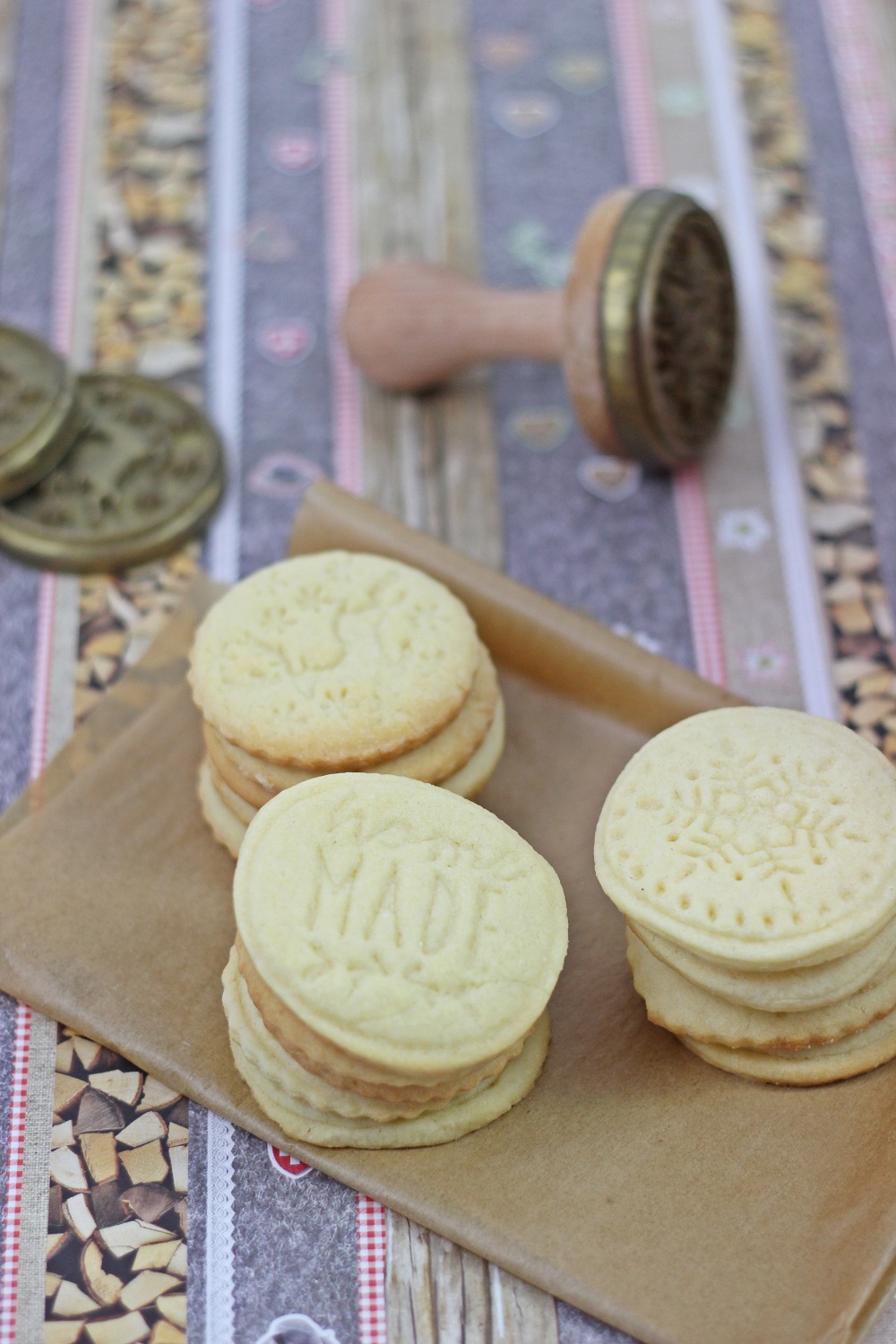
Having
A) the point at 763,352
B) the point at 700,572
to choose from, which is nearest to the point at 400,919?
the point at 700,572

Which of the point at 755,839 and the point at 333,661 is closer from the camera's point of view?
the point at 755,839

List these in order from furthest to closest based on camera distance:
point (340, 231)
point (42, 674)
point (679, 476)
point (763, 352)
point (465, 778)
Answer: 1. point (340, 231)
2. point (763, 352)
3. point (679, 476)
4. point (42, 674)
5. point (465, 778)

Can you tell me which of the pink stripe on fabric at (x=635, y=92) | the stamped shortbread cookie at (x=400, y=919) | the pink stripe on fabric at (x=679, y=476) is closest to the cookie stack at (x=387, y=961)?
the stamped shortbread cookie at (x=400, y=919)

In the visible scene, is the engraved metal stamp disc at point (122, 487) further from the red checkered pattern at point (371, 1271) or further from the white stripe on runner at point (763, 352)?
the red checkered pattern at point (371, 1271)

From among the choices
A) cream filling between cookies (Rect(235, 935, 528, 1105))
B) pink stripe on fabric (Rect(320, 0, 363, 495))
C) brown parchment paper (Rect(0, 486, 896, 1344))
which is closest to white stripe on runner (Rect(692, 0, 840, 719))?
brown parchment paper (Rect(0, 486, 896, 1344))

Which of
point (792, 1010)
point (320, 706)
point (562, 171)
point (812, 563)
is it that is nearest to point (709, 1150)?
point (792, 1010)

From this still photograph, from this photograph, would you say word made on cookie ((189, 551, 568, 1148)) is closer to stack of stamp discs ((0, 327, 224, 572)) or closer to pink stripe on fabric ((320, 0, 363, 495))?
stack of stamp discs ((0, 327, 224, 572))

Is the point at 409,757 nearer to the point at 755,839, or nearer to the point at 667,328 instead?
the point at 755,839
